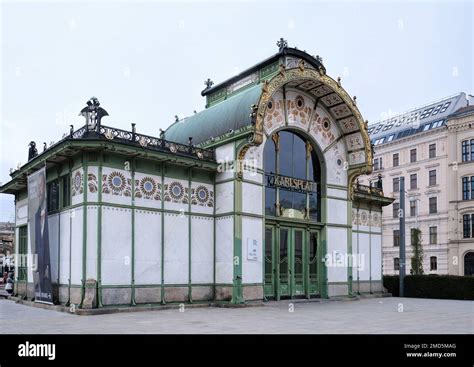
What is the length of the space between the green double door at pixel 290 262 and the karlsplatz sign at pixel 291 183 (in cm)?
185

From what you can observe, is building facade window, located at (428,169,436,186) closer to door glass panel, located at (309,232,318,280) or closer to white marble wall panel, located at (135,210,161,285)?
door glass panel, located at (309,232,318,280)

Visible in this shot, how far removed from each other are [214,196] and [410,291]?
14961mm

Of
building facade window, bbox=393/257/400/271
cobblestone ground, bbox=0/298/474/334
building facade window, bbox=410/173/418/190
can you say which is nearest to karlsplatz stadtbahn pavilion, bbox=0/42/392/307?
cobblestone ground, bbox=0/298/474/334

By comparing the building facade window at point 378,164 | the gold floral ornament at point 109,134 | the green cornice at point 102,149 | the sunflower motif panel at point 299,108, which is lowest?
the green cornice at point 102,149

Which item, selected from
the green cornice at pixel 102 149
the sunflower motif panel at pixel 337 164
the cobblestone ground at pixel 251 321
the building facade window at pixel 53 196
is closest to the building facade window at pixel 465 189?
the sunflower motif panel at pixel 337 164

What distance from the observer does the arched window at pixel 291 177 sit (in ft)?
80.3

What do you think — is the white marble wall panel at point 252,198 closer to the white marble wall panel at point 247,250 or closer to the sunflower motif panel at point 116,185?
the white marble wall panel at point 247,250

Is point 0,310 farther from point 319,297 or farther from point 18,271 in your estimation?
point 319,297

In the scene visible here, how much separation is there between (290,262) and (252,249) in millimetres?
2587

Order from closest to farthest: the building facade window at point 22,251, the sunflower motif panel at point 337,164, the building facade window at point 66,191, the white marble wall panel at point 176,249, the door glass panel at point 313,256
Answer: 1. the building facade window at point 66,191
2. the white marble wall panel at point 176,249
3. the door glass panel at point 313,256
4. the building facade window at point 22,251
5. the sunflower motif panel at point 337,164

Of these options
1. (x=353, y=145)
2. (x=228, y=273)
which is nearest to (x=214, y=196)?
(x=228, y=273)

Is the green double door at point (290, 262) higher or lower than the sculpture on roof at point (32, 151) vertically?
lower

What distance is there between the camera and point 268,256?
23.9 meters

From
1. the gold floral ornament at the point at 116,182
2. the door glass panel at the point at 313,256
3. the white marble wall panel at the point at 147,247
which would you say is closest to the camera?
the gold floral ornament at the point at 116,182
